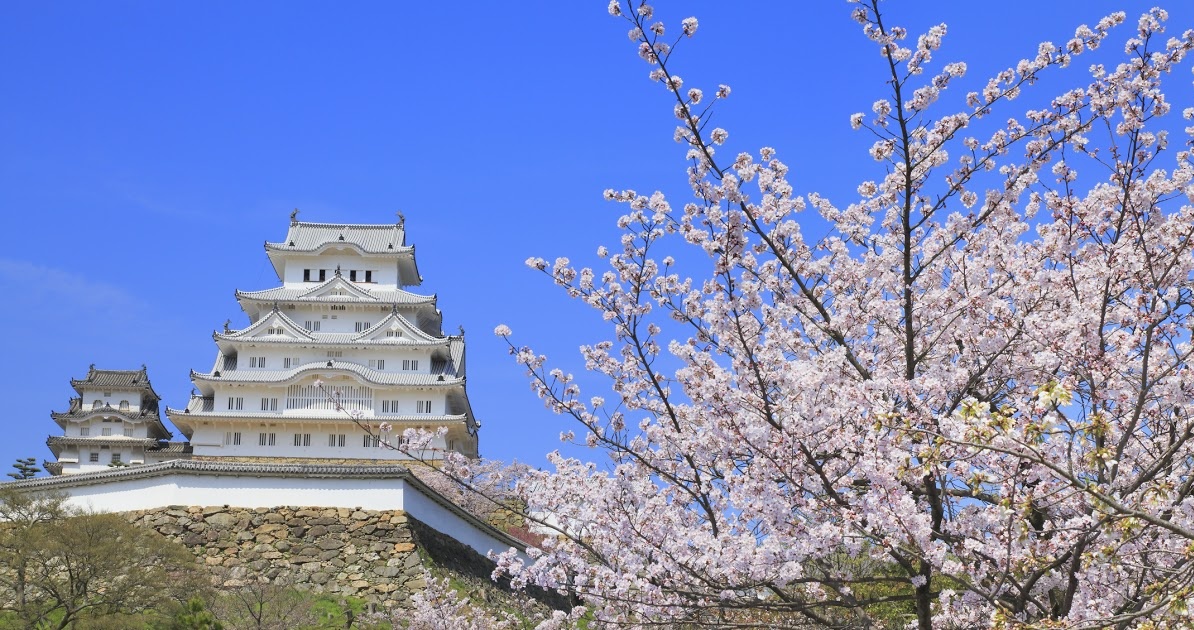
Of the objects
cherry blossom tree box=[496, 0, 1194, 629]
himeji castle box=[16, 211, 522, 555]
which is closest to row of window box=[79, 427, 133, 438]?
himeji castle box=[16, 211, 522, 555]

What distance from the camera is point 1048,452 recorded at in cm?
591

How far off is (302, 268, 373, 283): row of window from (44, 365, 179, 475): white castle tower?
10411 millimetres

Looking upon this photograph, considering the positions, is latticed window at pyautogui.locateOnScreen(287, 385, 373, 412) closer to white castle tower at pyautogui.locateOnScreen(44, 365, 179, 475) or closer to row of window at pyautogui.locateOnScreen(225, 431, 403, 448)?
row of window at pyautogui.locateOnScreen(225, 431, 403, 448)

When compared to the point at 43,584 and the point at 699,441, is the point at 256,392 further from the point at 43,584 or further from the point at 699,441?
the point at 699,441

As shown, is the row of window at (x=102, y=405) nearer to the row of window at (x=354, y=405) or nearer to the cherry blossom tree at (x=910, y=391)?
the row of window at (x=354, y=405)

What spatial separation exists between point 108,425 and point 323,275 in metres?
14.9

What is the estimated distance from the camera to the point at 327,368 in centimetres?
3753

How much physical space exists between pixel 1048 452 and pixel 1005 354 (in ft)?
3.17

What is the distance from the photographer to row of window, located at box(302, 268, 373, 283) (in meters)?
41.9

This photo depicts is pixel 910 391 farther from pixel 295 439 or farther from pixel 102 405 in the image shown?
pixel 102 405

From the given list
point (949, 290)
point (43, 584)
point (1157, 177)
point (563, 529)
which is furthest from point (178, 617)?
point (1157, 177)

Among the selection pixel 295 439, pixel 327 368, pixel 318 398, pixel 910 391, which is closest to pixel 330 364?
pixel 327 368

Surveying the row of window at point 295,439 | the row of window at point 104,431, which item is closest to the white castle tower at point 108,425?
the row of window at point 104,431

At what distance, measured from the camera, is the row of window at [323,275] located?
41938mm
